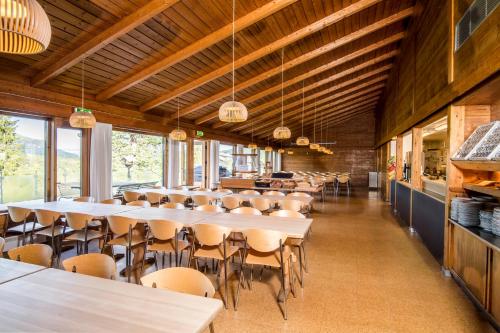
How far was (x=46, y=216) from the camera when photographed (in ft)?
12.4

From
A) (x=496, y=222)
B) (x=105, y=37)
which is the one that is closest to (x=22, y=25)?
(x=105, y=37)

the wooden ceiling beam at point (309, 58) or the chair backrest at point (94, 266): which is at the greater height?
the wooden ceiling beam at point (309, 58)

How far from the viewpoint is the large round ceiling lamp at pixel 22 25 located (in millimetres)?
1433

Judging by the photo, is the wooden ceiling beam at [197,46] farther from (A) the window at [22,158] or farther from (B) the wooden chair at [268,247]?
(B) the wooden chair at [268,247]

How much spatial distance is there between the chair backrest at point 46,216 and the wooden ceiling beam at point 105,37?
2209 mm

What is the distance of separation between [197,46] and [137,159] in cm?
423

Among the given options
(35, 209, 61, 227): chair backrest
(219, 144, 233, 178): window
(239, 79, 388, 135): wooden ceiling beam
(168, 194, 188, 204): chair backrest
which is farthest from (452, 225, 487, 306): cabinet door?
(219, 144, 233, 178): window

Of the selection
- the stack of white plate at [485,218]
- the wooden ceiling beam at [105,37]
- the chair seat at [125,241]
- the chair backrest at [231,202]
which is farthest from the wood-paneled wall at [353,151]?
the chair seat at [125,241]

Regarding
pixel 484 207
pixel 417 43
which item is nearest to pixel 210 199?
pixel 484 207

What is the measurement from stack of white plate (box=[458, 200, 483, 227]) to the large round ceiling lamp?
4.07 metres

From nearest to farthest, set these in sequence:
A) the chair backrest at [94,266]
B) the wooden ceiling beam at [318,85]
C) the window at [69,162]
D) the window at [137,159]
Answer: the chair backrest at [94,266], the window at [69,162], the window at [137,159], the wooden ceiling beam at [318,85]

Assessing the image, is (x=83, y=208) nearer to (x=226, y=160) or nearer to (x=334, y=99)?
(x=226, y=160)

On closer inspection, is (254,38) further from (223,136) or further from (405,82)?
(223,136)

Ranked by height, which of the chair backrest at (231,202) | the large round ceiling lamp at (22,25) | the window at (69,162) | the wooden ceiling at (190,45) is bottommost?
the chair backrest at (231,202)
